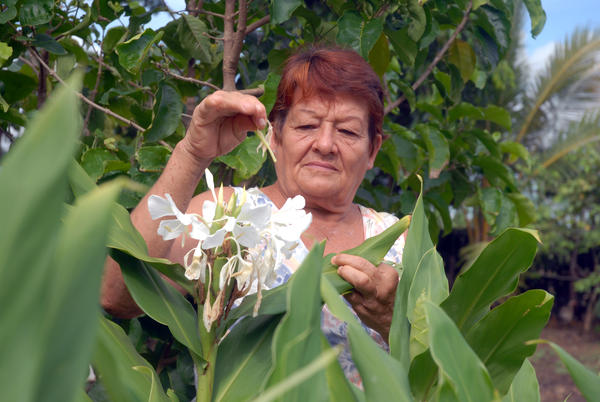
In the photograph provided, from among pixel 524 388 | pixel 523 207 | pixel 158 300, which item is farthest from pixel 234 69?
pixel 523 207

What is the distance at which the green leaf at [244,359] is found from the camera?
0.67 m

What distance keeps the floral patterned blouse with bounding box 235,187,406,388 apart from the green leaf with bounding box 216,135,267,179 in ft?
0.33

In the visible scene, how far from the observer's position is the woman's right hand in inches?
34.9

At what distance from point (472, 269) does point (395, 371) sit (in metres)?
0.21

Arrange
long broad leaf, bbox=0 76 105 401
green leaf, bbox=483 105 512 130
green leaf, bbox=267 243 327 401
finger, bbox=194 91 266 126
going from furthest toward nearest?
1. green leaf, bbox=483 105 512 130
2. finger, bbox=194 91 266 126
3. green leaf, bbox=267 243 327 401
4. long broad leaf, bbox=0 76 105 401

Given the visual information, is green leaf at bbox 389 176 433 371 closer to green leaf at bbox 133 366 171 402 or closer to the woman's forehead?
green leaf at bbox 133 366 171 402

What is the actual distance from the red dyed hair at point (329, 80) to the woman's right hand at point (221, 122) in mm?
560

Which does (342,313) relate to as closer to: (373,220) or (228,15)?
(373,220)

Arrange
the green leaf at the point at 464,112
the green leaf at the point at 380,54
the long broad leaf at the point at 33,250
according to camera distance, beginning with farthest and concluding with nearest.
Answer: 1. the green leaf at the point at 464,112
2. the green leaf at the point at 380,54
3. the long broad leaf at the point at 33,250

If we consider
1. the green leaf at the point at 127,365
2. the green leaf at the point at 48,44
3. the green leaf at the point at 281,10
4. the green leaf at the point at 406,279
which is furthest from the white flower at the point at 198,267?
the green leaf at the point at 48,44

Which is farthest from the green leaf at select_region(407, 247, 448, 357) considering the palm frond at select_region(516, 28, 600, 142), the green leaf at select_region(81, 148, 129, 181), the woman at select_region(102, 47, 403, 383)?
the palm frond at select_region(516, 28, 600, 142)

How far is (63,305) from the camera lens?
267 mm

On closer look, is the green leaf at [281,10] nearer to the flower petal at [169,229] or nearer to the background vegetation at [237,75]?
the background vegetation at [237,75]

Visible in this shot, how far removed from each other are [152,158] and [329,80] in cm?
Result: 52
